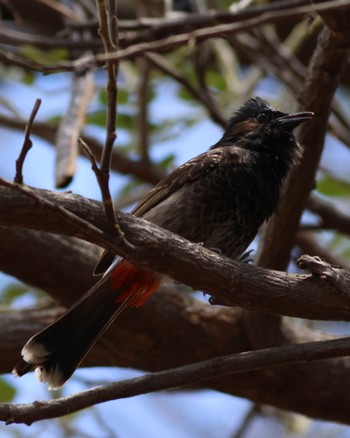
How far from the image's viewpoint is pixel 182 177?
352 centimetres

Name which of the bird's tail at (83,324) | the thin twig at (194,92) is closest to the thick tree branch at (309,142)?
the bird's tail at (83,324)

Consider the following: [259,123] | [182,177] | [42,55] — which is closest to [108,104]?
[182,177]

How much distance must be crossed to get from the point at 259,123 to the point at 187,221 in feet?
2.35

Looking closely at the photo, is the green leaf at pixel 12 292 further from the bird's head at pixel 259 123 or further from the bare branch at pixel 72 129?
the bird's head at pixel 259 123

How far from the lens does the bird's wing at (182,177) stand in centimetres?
348

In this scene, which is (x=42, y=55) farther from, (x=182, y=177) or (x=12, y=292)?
(x=182, y=177)

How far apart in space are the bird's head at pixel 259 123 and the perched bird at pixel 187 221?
25 millimetres

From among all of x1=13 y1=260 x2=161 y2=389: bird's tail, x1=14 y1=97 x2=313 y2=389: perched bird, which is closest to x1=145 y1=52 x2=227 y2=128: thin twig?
x1=14 y1=97 x2=313 y2=389: perched bird

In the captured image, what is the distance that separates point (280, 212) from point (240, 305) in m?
1.01

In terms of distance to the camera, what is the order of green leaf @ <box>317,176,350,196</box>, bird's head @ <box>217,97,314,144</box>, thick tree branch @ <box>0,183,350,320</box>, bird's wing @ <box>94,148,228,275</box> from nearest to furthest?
thick tree branch @ <box>0,183,350,320</box> < bird's wing @ <box>94,148,228,275</box> < bird's head @ <box>217,97,314,144</box> < green leaf @ <box>317,176,350,196</box>

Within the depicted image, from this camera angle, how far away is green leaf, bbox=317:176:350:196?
189 inches

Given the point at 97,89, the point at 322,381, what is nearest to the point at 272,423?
the point at 322,381

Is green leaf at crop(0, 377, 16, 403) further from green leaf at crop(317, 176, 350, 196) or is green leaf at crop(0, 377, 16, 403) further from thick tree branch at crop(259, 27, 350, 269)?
green leaf at crop(317, 176, 350, 196)

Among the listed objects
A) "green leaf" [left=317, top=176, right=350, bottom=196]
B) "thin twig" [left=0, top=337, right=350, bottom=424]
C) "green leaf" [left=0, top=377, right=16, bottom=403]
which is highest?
"green leaf" [left=317, top=176, right=350, bottom=196]
